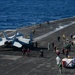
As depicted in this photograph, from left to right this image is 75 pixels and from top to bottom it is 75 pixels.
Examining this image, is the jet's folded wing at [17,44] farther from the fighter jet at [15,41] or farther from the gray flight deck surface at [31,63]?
the gray flight deck surface at [31,63]

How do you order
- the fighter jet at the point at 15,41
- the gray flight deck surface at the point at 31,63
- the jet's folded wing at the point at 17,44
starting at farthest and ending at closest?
the fighter jet at the point at 15,41, the jet's folded wing at the point at 17,44, the gray flight deck surface at the point at 31,63

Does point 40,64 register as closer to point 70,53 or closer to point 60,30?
point 70,53

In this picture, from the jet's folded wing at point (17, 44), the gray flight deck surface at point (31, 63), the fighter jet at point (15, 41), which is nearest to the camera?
the gray flight deck surface at point (31, 63)

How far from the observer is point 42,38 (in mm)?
96375

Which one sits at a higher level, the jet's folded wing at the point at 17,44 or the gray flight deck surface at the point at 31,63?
the jet's folded wing at the point at 17,44

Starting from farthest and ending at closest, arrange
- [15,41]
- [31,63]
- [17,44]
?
[15,41] → [17,44] → [31,63]

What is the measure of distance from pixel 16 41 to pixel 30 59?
12.5 meters

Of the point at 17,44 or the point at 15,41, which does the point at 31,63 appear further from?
the point at 15,41

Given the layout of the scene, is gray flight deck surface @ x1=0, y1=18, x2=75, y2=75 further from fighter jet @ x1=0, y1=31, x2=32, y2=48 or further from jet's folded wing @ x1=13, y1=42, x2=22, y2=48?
fighter jet @ x1=0, y1=31, x2=32, y2=48

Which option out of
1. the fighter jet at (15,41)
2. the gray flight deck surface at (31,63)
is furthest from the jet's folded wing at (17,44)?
the gray flight deck surface at (31,63)

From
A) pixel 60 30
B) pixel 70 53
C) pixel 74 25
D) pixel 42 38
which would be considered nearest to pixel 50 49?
pixel 70 53

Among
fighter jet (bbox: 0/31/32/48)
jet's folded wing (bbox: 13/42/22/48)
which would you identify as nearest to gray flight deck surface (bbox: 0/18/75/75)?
jet's folded wing (bbox: 13/42/22/48)

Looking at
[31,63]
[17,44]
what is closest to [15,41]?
[17,44]

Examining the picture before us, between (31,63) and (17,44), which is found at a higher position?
(17,44)
